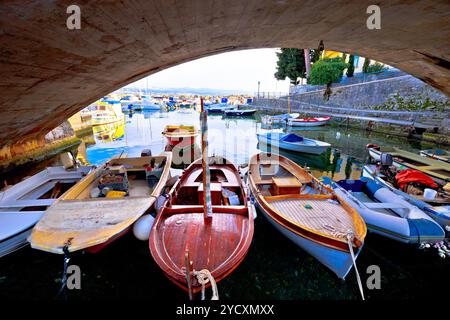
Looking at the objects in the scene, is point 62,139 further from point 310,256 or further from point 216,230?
point 310,256

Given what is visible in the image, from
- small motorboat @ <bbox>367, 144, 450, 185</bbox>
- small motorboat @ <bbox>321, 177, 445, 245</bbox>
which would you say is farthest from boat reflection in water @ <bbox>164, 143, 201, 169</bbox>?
small motorboat @ <bbox>367, 144, 450, 185</bbox>

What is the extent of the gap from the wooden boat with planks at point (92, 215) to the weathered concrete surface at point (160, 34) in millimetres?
3247

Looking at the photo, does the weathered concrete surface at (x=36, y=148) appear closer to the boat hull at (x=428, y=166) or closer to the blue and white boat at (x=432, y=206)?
the blue and white boat at (x=432, y=206)

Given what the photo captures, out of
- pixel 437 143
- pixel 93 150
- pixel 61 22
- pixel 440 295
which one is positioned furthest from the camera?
pixel 93 150

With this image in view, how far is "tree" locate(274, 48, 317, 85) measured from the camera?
35.4m

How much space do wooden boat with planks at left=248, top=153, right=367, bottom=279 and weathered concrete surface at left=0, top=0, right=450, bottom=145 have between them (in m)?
4.51

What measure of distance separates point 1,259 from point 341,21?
33.8 ft

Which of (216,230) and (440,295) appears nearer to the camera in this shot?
(440,295)

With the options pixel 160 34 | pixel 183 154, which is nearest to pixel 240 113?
pixel 183 154

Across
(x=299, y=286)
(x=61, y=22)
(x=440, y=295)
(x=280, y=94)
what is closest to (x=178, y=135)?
(x=61, y=22)

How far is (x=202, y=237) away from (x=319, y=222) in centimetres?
283

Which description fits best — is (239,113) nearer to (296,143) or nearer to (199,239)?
(296,143)

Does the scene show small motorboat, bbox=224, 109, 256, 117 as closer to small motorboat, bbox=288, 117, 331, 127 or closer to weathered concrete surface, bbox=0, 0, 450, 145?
small motorboat, bbox=288, 117, 331, 127

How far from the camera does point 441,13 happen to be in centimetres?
422
